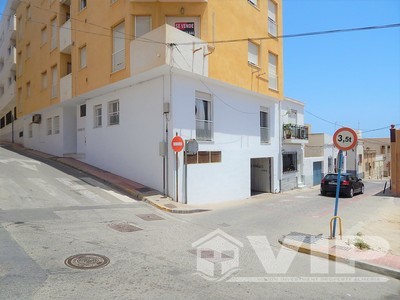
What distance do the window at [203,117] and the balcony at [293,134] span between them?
8623 mm

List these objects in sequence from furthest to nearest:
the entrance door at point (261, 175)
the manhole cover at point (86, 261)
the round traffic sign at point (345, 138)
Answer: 1. the entrance door at point (261, 175)
2. the round traffic sign at point (345, 138)
3. the manhole cover at point (86, 261)

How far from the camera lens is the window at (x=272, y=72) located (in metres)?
19.8

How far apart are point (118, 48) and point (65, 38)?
6762 millimetres

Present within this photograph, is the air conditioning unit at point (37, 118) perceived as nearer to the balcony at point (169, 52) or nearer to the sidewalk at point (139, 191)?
the sidewalk at point (139, 191)

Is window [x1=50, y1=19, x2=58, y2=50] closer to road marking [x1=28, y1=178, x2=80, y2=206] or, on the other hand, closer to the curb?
road marking [x1=28, y1=178, x2=80, y2=206]

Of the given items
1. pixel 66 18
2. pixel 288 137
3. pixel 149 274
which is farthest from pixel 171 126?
pixel 66 18

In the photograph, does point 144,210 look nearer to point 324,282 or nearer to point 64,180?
point 64,180

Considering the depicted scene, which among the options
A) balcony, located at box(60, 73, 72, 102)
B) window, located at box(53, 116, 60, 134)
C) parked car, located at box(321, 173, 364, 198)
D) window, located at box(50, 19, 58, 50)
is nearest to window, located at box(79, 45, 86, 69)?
balcony, located at box(60, 73, 72, 102)

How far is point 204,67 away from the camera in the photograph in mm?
13883

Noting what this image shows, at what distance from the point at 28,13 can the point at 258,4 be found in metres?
19.5

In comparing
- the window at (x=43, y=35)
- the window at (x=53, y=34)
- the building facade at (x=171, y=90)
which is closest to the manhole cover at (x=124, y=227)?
the building facade at (x=171, y=90)

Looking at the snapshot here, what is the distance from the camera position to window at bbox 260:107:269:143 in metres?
19.7

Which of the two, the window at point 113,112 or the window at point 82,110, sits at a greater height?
the window at point 82,110

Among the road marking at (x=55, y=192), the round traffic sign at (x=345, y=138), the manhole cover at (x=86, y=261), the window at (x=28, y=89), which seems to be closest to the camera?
the manhole cover at (x=86, y=261)
